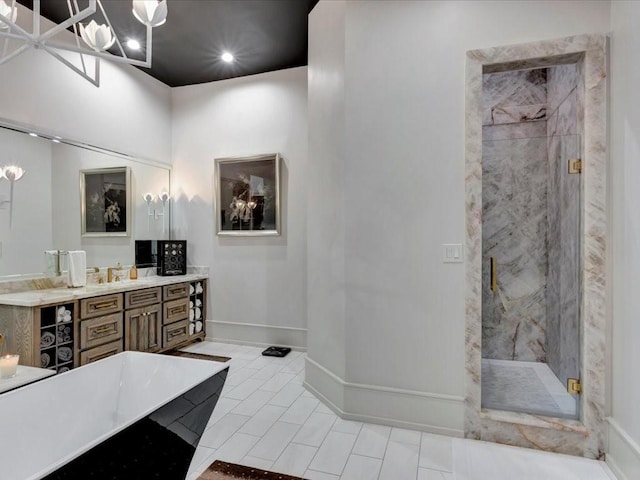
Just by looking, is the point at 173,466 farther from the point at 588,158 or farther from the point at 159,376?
the point at 588,158

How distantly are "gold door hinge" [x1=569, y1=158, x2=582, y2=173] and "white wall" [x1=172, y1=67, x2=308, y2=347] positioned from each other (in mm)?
2501

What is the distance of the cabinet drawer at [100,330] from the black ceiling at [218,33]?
8.70ft

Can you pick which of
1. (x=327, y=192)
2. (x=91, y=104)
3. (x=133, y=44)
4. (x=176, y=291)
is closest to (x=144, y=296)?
(x=176, y=291)

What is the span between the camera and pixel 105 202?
3732mm

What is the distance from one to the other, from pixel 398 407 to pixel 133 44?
4070mm

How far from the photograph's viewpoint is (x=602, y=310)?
83.9 inches

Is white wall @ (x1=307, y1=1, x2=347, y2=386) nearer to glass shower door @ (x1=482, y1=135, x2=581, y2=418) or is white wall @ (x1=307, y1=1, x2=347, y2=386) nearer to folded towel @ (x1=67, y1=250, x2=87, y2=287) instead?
glass shower door @ (x1=482, y1=135, x2=581, y2=418)

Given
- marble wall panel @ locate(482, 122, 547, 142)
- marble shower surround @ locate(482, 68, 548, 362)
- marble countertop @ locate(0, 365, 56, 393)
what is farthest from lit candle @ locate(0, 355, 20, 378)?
marble wall panel @ locate(482, 122, 547, 142)

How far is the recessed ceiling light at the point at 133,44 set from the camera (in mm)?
3510

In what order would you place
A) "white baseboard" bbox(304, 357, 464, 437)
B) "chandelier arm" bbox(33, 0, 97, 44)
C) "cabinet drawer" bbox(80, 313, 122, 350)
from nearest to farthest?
"chandelier arm" bbox(33, 0, 97, 44)
"white baseboard" bbox(304, 357, 464, 437)
"cabinet drawer" bbox(80, 313, 122, 350)

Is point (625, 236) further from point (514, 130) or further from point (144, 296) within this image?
point (144, 296)

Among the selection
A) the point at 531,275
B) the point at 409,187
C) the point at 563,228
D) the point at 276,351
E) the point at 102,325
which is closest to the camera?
the point at 409,187

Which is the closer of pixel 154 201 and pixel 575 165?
pixel 575 165

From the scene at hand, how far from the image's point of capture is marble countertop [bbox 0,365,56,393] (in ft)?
6.05
